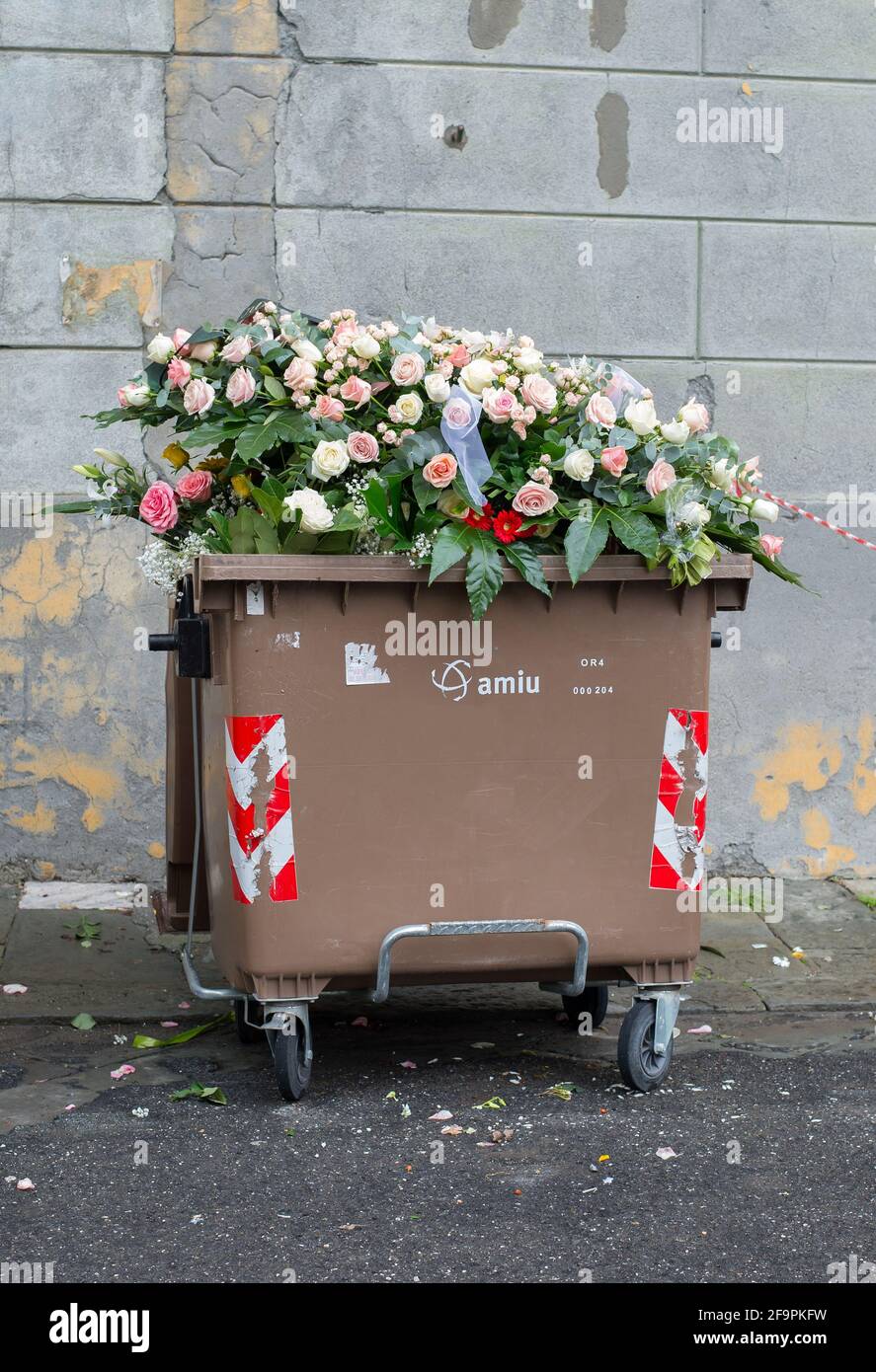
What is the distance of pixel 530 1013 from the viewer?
4875 millimetres

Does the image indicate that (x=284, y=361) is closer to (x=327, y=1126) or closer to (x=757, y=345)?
(x=327, y=1126)

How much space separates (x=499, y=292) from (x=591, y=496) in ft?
8.42

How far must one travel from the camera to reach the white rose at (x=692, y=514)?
3.82m

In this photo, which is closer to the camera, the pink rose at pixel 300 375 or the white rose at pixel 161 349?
the pink rose at pixel 300 375

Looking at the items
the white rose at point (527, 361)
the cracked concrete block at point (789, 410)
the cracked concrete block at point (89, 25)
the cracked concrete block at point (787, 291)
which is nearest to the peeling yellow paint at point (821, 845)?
the cracked concrete block at point (789, 410)

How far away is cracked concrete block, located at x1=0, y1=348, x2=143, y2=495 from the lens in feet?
19.7

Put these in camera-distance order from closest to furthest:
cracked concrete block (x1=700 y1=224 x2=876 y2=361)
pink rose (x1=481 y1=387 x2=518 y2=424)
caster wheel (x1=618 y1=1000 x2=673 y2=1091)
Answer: pink rose (x1=481 y1=387 x2=518 y2=424)
caster wheel (x1=618 y1=1000 x2=673 y2=1091)
cracked concrete block (x1=700 y1=224 x2=876 y2=361)

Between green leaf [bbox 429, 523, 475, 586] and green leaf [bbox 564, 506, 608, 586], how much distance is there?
0.81ft

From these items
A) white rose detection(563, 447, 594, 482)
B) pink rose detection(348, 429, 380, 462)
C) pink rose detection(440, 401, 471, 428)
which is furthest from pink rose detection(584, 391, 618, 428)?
pink rose detection(348, 429, 380, 462)

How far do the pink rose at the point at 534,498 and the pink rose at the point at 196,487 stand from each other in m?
0.83

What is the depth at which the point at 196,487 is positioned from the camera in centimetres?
399

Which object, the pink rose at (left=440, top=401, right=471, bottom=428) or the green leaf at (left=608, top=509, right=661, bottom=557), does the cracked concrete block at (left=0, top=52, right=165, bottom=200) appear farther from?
the green leaf at (left=608, top=509, right=661, bottom=557)

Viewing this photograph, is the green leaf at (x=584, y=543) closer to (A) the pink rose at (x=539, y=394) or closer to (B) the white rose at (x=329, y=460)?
(A) the pink rose at (x=539, y=394)

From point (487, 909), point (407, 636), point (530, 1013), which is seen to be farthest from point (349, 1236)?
point (530, 1013)
